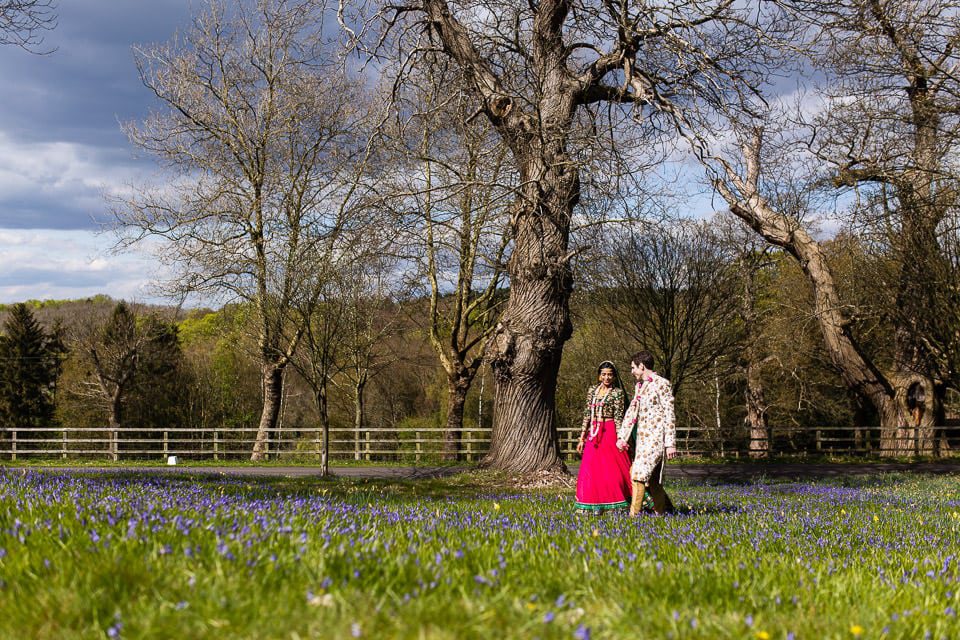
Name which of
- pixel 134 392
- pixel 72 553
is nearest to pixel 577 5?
pixel 72 553

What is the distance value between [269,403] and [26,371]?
32167 mm

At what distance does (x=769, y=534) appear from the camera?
664cm

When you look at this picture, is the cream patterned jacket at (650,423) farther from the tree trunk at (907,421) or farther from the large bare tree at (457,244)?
the tree trunk at (907,421)

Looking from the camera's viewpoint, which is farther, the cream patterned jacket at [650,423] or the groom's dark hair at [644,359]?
the groom's dark hair at [644,359]

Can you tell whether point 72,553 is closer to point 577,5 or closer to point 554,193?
point 554,193

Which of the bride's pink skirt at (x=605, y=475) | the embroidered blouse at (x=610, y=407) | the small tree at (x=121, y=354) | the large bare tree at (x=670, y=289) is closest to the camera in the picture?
the bride's pink skirt at (x=605, y=475)

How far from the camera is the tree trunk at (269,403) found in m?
29.2

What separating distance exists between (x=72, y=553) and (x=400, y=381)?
163ft

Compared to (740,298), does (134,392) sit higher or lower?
lower

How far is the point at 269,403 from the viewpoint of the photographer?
30.2 m

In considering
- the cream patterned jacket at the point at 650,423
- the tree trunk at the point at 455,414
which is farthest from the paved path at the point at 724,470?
the cream patterned jacket at the point at 650,423

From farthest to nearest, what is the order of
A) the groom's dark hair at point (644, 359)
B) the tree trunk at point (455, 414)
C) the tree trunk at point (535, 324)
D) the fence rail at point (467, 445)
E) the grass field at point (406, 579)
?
the tree trunk at point (455, 414) < the fence rail at point (467, 445) < the tree trunk at point (535, 324) < the groom's dark hair at point (644, 359) < the grass field at point (406, 579)

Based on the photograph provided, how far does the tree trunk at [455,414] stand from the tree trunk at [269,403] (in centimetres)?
652

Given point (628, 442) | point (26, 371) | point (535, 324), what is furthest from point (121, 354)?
point (628, 442)
